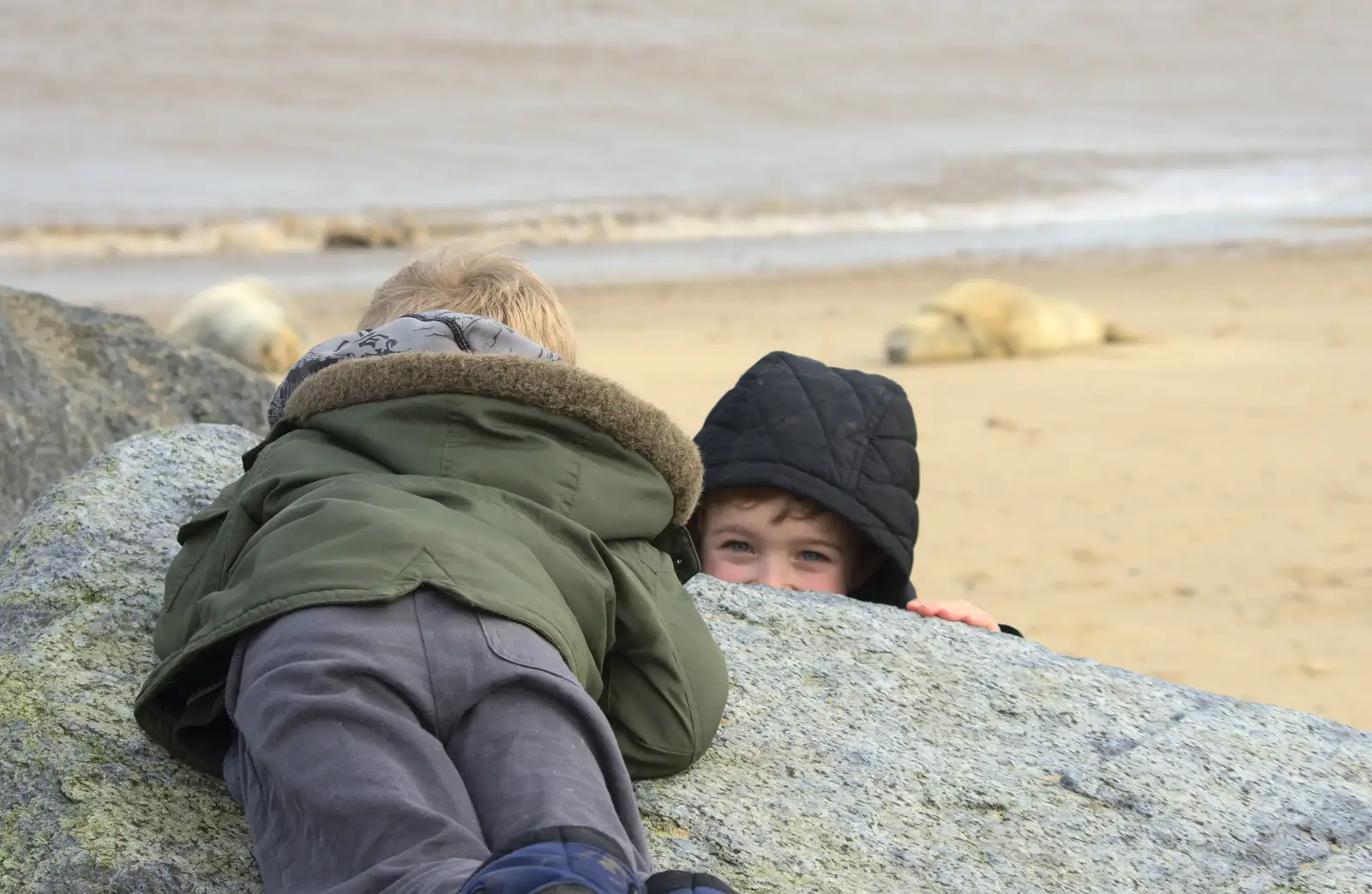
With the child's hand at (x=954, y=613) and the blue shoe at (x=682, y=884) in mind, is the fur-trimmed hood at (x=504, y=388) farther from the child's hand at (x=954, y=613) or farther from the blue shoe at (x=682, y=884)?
the child's hand at (x=954, y=613)

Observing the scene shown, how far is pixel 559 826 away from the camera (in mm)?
1648

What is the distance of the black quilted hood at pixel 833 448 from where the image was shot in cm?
342

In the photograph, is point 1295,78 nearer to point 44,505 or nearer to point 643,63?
point 643,63

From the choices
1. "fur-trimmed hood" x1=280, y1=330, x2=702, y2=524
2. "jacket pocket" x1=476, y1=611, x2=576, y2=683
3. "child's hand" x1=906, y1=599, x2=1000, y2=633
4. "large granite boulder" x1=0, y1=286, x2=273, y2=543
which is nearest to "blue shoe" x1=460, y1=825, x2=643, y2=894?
"jacket pocket" x1=476, y1=611, x2=576, y2=683

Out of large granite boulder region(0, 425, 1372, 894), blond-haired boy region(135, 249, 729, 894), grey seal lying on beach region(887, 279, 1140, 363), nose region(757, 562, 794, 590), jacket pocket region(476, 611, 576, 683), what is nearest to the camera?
blond-haired boy region(135, 249, 729, 894)

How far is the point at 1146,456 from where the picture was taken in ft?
25.2

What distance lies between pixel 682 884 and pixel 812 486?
181cm

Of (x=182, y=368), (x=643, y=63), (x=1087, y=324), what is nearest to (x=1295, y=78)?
(x=643, y=63)

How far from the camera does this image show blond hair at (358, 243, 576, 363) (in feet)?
8.33

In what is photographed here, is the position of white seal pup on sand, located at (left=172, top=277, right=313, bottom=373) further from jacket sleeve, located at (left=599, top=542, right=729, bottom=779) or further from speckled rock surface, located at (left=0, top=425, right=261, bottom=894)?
jacket sleeve, located at (left=599, top=542, right=729, bottom=779)

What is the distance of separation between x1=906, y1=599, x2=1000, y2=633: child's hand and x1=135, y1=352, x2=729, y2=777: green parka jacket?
956 millimetres

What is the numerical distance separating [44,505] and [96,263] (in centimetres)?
1361

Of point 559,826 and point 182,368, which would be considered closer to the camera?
point 559,826

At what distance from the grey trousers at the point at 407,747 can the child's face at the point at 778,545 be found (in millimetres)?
1517
